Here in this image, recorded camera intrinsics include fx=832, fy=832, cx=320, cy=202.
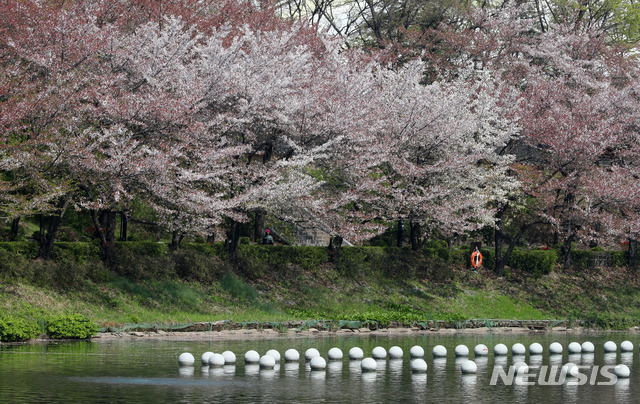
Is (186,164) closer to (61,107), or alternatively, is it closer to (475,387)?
(61,107)

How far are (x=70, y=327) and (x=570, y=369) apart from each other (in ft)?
43.9

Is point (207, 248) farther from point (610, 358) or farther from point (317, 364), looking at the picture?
point (610, 358)

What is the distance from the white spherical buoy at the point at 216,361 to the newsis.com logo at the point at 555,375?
5953 mm

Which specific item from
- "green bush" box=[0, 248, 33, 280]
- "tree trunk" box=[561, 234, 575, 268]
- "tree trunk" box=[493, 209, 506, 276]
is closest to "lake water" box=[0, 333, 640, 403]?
"green bush" box=[0, 248, 33, 280]

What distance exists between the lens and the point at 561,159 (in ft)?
139

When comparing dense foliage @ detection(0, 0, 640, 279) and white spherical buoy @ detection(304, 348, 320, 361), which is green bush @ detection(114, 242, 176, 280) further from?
white spherical buoy @ detection(304, 348, 320, 361)

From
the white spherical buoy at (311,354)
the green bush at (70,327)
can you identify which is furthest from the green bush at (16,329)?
the white spherical buoy at (311,354)

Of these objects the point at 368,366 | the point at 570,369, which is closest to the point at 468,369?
the point at 368,366

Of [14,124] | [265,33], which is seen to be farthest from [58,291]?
[265,33]

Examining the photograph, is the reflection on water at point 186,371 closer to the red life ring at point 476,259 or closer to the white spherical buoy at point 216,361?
the white spherical buoy at point 216,361

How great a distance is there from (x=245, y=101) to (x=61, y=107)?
23.8 ft

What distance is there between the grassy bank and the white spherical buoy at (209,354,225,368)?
25.2 feet

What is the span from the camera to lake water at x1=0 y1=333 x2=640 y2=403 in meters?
14.7

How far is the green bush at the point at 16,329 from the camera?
21875 millimetres
